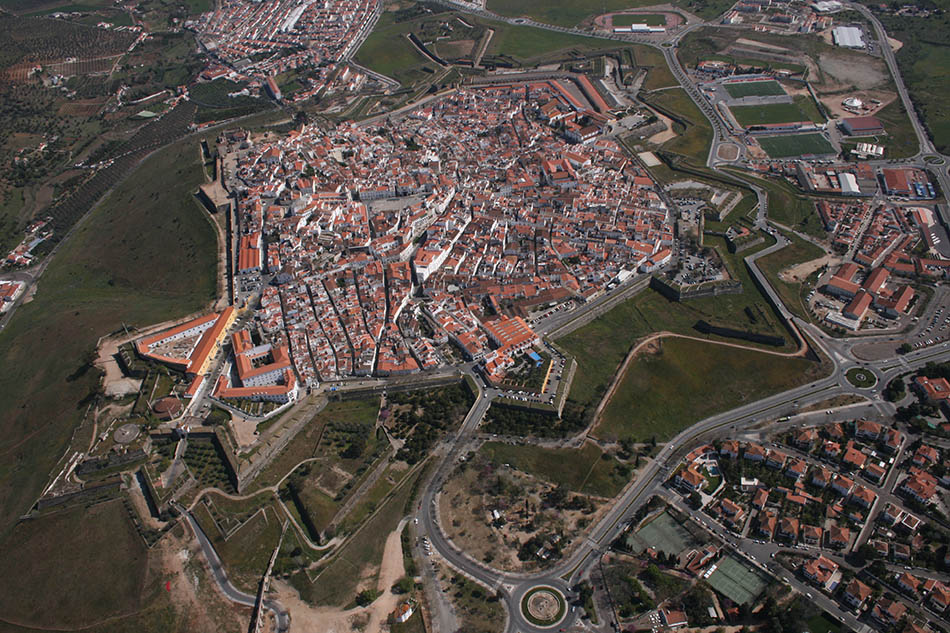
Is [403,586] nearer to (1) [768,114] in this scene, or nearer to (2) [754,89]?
(1) [768,114]

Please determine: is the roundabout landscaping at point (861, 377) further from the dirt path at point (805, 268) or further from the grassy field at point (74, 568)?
the grassy field at point (74, 568)

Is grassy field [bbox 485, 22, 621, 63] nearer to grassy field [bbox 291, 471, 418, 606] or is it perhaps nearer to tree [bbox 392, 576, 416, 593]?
grassy field [bbox 291, 471, 418, 606]

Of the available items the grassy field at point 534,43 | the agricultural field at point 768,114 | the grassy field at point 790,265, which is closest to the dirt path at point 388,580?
the grassy field at point 790,265

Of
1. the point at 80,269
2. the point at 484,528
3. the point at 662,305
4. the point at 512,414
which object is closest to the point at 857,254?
the point at 662,305

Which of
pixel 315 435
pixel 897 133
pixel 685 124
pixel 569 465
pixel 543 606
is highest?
pixel 685 124

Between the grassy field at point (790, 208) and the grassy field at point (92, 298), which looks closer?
the grassy field at point (92, 298)

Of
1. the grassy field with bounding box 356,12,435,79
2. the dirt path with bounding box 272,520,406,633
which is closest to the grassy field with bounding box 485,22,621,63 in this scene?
the grassy field with bounding box 356,12,435,79

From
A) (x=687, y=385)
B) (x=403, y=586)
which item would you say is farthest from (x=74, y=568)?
(x=687, y=385)
